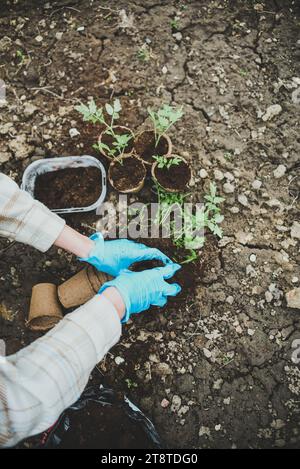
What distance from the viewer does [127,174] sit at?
7.39ft

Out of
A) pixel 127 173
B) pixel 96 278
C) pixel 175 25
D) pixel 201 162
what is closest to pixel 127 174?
pixel 127 173

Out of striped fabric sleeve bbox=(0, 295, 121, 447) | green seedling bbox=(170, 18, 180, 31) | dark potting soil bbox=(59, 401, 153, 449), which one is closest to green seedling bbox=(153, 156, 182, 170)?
striped fabric sleeve bbox=(0, 295, 121, 447)

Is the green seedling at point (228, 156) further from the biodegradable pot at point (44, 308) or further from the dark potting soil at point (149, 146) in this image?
the biodegradable pot at point (44, 308)

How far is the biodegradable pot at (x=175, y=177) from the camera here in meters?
2.21

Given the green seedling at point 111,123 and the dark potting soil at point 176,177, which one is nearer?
the green seedling at point 111,123

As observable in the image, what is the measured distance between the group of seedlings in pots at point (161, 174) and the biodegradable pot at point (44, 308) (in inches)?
30.0

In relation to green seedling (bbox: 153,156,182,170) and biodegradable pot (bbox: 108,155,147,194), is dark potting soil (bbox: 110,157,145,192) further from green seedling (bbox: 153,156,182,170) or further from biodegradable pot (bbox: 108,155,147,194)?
green seedling (bbox: 153,156,182,170)

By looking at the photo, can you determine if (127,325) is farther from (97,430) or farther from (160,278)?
(97,430)

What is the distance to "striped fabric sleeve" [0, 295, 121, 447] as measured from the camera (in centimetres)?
125

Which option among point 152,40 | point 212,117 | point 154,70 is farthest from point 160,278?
point 152,40

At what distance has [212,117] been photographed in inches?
98.0

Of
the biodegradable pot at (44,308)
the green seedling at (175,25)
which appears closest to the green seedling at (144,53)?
the green seedling at (175,25)

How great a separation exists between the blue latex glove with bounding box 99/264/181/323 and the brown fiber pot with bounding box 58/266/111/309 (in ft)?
0.70

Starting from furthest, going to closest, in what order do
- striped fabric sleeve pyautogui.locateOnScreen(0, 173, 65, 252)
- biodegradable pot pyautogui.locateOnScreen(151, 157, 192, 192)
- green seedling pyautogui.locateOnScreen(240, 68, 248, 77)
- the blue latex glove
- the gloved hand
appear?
green seedling pyautogui.locateOnScreen(240, 68, 248, 77) → biodegradable pot pyautogui.locateOnScreen(151, 157, 192, 192) → the gloved hand → the blue latex glove → striped fabric sleeve pyautogui.locateOnScreen(0, 173, 65, 252)
